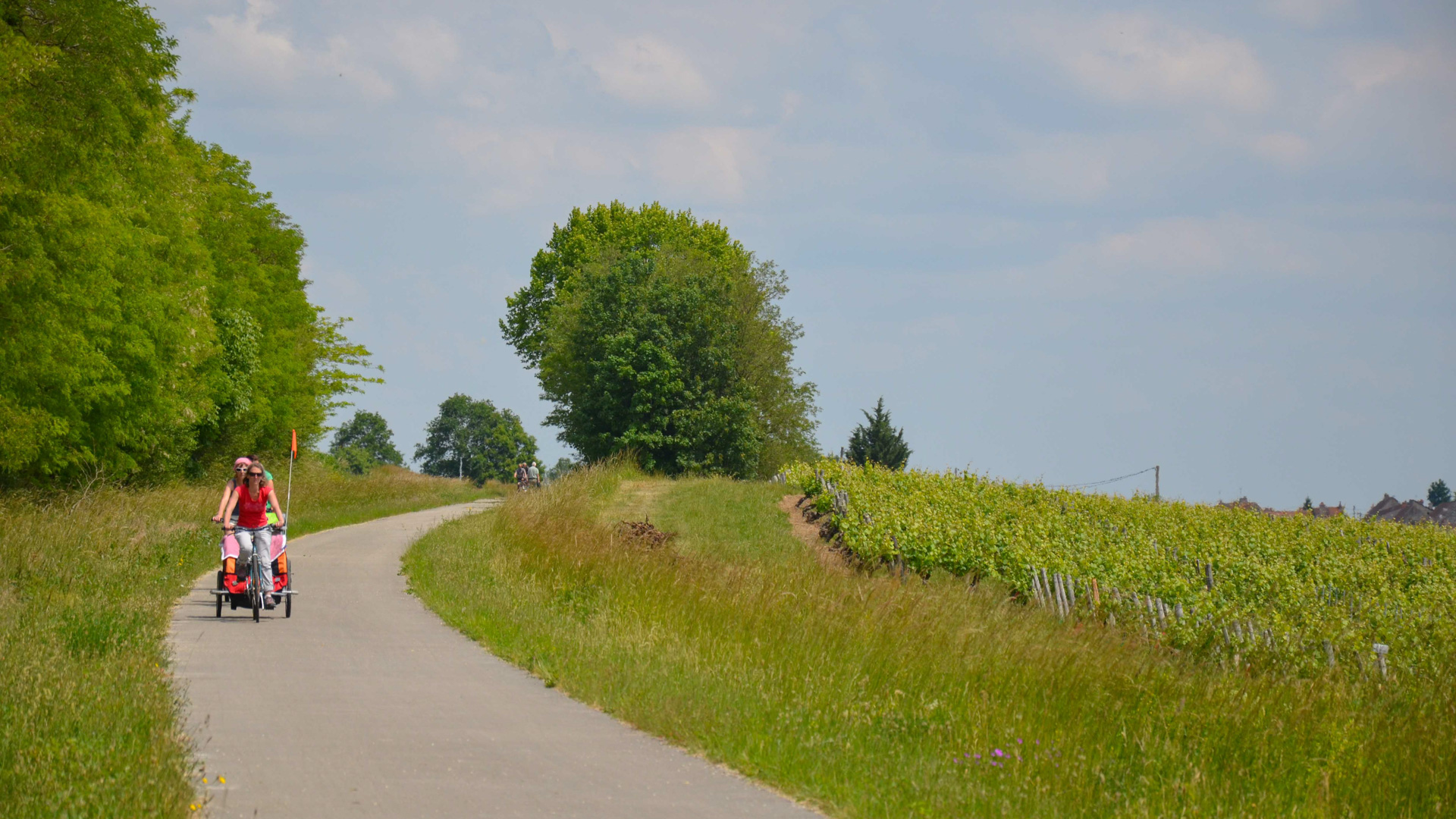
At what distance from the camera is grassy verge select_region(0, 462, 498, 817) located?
613 centimetres

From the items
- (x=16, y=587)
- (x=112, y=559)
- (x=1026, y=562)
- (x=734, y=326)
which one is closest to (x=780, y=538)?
(x=1026, y=562)

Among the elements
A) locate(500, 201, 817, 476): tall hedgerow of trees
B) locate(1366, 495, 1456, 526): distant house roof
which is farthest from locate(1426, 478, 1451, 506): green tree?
locate(500, 201, 817, 476): tall hedgerow of trees

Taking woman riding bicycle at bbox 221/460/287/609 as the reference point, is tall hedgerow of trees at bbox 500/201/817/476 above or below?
above

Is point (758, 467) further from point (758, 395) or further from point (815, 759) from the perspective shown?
point (815, 759)

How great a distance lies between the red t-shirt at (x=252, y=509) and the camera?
1444 cm

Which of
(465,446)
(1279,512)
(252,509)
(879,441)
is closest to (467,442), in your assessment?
(465,446)

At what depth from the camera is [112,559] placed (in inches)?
704

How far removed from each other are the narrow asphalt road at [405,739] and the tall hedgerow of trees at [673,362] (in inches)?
1632

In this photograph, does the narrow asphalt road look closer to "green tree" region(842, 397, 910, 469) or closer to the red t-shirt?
the red t-shirt

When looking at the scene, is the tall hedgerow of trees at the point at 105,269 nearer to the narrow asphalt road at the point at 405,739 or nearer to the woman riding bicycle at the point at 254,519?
the woman riding bicycle at the point at 254,519

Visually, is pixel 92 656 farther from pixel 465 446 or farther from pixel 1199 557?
pixel 465 446

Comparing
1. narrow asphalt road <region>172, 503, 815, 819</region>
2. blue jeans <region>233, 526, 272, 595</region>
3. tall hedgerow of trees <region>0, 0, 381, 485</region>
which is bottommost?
narrow asphalt road <region>172, 503, 815, 819</region>

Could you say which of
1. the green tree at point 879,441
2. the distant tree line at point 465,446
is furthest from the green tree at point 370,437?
the green tree at point 879,441

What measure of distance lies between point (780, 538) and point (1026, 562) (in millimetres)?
7605
